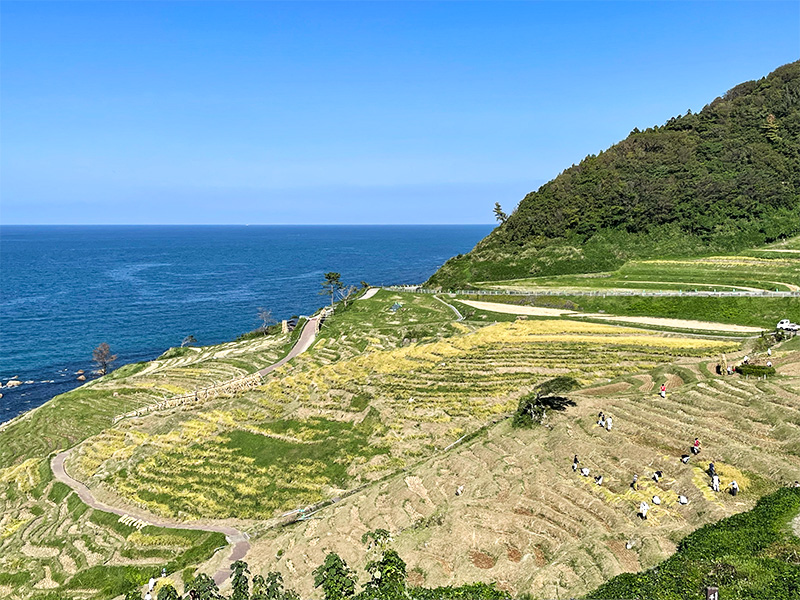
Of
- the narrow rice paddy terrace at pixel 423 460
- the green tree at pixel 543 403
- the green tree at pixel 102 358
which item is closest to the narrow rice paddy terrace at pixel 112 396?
the narrow rice paddy terrace at pixel 423 460

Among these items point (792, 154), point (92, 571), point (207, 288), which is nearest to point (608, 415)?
point (92, 571)

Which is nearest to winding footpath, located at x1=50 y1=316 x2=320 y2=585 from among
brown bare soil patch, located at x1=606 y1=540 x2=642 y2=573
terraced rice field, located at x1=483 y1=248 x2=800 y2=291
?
brown bare soil patch, located at x1=606 y1=540 x2=642 y2=573

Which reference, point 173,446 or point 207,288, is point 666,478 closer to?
point 173,446

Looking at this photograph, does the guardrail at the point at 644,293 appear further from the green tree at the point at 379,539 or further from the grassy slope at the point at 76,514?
the green tree at the point at 379,539

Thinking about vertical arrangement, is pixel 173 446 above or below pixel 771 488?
below

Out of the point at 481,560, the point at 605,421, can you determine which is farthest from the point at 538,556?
the point at 605,421

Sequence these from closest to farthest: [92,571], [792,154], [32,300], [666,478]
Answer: [666,478]
[92,571]
[792,154]
[32,300]

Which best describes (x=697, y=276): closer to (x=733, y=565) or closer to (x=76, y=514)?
(x=733, y=565)
